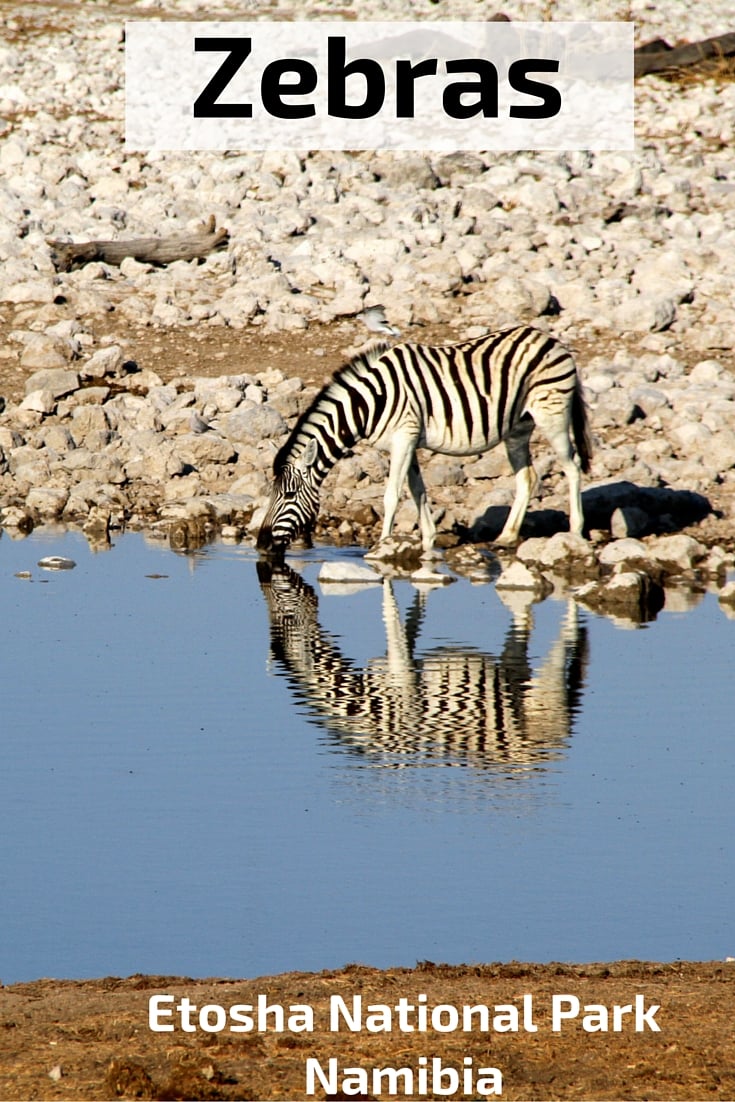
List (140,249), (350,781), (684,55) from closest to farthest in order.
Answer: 1. (350,781)
2. (140,249)
3. (684,55)

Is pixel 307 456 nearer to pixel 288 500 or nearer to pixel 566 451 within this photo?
pixel 288 500

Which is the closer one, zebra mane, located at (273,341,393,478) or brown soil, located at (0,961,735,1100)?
brown soil, located at (0,961,735,1100)

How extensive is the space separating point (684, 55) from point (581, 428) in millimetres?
17884

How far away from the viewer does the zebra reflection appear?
10.2 meters

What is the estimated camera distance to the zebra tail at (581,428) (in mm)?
17547

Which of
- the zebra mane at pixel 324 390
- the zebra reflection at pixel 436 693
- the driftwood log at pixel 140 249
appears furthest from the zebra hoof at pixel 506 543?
the driftwood log at pixel 140 249

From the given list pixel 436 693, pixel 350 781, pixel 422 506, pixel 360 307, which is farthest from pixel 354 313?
pixel 350 781

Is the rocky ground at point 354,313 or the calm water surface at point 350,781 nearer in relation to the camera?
the calm water surface at point 350,781

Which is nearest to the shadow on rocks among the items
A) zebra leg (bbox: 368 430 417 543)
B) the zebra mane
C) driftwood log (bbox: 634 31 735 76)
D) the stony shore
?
the stony shore

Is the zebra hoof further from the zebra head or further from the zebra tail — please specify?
the zebra head

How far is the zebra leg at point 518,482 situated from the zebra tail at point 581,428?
20.1 inches

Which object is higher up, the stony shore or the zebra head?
the stony shore

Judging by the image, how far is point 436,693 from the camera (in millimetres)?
11602

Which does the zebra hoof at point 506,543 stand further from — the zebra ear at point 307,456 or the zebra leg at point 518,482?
the zebra ear at point 307,456
